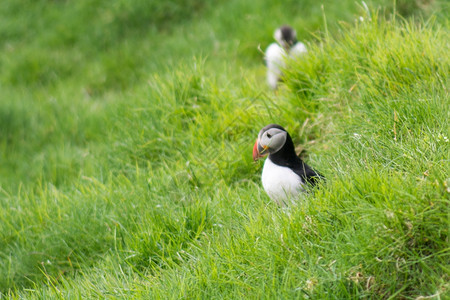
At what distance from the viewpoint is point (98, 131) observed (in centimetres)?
609

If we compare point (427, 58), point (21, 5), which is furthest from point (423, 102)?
point (21, 5)

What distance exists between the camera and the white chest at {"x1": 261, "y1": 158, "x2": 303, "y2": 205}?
3268mm

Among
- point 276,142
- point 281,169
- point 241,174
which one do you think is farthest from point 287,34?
point 281,169

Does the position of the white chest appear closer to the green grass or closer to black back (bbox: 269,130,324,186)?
black back (bbox: 269,130,324,186)

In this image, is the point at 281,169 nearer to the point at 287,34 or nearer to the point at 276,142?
the point at 276,142

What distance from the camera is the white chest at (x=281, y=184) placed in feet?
10.7

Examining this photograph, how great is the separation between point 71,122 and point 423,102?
453cm

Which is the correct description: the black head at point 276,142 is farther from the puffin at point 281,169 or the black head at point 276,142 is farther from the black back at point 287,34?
the black back at point 287,34

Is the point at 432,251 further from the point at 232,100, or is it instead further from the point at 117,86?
the point at 117,86

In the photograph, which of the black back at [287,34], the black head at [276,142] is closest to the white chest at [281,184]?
the black head at [276,142]

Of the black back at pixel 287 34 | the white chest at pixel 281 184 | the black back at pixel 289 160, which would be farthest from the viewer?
the black back at pixel 287 34

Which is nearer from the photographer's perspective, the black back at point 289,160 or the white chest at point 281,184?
the white chest at point 281,184

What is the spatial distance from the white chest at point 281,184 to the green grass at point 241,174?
0.17 m

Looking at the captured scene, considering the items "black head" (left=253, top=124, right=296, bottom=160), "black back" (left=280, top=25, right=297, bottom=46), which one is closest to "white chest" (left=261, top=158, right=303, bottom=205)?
"black head" (left=253, top=124, right=296, bottom=160)
